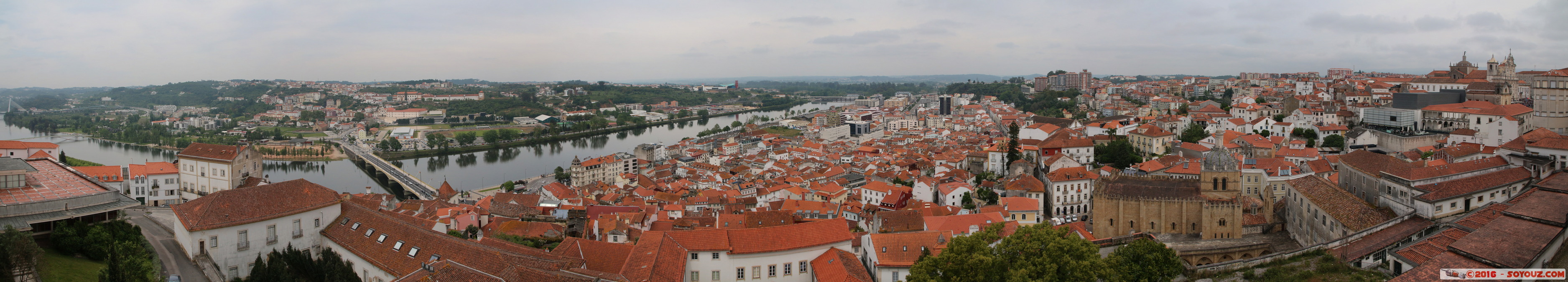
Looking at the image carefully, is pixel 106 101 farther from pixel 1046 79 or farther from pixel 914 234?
pixel 914 234

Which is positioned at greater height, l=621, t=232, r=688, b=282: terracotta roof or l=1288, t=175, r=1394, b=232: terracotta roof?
l=1288, t=175, r=1394, b=232: terracotta roof

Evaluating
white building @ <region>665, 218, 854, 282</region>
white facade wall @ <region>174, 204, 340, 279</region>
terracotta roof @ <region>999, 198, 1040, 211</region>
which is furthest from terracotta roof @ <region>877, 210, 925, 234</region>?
white facade wall @ <region>174, 204, 340, 279</region>

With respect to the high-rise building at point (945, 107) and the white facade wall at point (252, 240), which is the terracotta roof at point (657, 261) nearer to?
the white facade wall at point (252, 240)

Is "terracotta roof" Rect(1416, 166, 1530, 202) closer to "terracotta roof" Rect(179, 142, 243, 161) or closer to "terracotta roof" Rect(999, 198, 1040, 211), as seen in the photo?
"terracotta roof" Rect(999, 198, 1040, 211)

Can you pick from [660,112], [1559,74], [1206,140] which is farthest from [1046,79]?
[1559,74]

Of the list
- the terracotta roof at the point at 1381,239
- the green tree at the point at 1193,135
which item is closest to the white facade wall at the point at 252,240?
the terracotta roof at the point at 1381,239

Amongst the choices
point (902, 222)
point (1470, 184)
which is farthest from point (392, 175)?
point (1470, 184)
